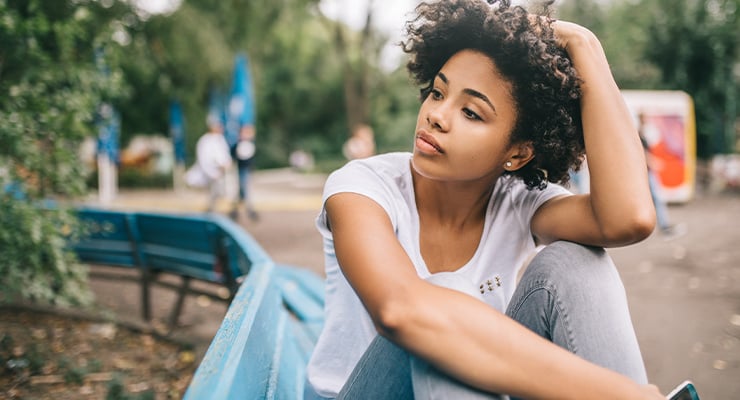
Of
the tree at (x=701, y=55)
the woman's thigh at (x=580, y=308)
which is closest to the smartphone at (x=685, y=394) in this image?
the woman's thigh at (x=580, y=308)

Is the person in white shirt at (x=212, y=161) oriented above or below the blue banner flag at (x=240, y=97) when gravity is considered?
below

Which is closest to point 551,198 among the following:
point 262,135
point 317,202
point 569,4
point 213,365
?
point 213,365

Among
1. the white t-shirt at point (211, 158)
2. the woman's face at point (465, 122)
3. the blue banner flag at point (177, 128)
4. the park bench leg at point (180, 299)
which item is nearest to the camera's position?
the woman's face at point (465, 122)

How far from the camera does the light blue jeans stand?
1437 mm

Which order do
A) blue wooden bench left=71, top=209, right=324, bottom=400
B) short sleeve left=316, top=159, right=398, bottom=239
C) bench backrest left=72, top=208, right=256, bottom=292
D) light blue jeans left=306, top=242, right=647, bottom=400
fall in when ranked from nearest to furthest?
blue wooden bench left=71, top=209, right=324, bottom=400 < light blue jeans left=306, top=242, right=647, bottom=400 < short sleeve left=316, top=159, right=398, bottom=239 < bench backrest left=72, top=208, right=256, bottom=292

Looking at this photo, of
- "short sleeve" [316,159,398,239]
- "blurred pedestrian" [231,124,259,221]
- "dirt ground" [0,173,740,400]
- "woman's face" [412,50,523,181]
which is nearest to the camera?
"short sleeve" [316,159,398,239]

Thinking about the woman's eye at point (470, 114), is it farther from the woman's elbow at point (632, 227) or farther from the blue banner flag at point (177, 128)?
the blue banner flag at point (177, 128)

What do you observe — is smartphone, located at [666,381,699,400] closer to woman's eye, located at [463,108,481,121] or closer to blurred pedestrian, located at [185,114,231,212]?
woman's eye, located at [463,108,481,121]

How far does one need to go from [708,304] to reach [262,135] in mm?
31242

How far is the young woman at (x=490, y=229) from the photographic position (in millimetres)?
1269

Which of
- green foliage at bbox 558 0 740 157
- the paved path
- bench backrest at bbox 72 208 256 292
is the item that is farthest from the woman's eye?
green foliage at bbox 558 0 740 157

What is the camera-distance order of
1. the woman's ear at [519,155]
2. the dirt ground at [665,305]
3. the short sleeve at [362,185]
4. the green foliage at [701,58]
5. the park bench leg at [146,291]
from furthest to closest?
the green foliage at [701,58], the park bench leg at [146,291], the dirt ground at [665,305], the woman's ear at [519,155], the short sleeve at [362,185]

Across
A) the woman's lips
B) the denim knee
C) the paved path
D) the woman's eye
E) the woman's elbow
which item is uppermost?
the woman's eye

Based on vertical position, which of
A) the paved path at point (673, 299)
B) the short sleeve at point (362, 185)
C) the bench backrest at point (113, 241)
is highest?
the short sleeve at point (362, 185)
